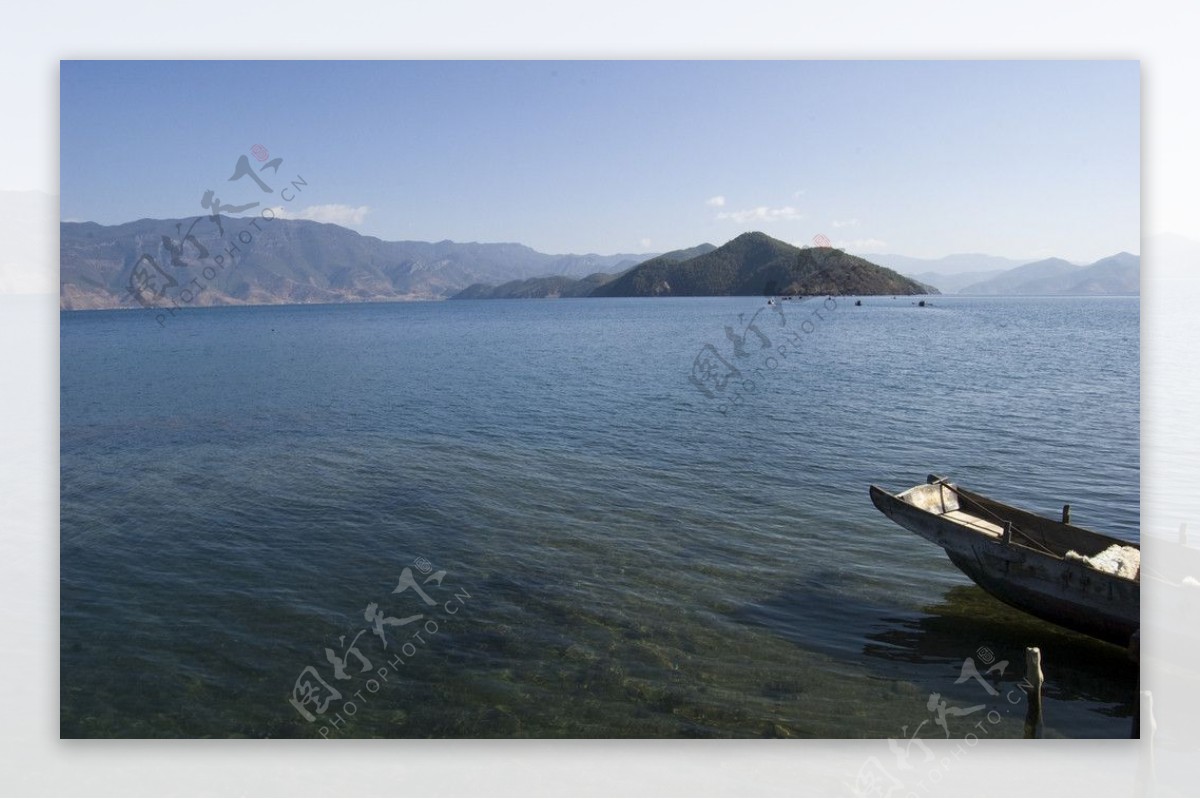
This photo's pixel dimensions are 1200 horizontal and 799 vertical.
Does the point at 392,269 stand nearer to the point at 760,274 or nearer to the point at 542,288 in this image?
the point at 760,274

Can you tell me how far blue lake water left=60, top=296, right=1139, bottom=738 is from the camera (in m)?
6.98

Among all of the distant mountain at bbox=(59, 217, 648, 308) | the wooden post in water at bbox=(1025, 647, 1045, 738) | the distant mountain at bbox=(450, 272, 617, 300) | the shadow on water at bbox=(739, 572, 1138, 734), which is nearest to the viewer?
the wooden post in water at bbox=(1025, 647, 1045, 738)

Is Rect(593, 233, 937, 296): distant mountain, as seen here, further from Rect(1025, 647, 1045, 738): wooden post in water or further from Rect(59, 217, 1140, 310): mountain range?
Rect(1025, 647, 1045, 738): wooden post in water

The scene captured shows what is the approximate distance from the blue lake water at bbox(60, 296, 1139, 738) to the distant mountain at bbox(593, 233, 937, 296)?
6770 mm

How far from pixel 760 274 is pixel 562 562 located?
43357 mm

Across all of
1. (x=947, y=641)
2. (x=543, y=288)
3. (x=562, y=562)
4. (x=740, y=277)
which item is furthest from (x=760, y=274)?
(x=543, y=288)

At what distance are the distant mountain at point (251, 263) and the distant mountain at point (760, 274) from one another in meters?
13.0

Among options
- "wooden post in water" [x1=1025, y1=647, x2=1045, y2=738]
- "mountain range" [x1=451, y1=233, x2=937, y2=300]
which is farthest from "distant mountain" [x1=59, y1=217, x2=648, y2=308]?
"mountain range" [x1=451, y1=233, x2=937, y2=300]

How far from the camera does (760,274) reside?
166 feet

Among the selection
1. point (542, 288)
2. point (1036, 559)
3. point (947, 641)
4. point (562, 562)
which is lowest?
point (947, 641)

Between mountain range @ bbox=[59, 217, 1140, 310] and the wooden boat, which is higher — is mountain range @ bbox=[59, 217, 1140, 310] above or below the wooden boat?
above

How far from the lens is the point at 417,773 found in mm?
6512

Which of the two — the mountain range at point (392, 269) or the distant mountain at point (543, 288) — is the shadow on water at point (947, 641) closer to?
the mountain range at point (392, 269)

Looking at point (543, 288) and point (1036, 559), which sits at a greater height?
point (543, 288)
